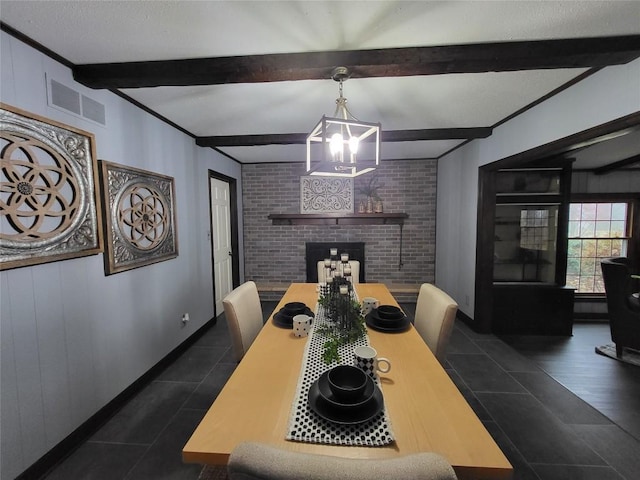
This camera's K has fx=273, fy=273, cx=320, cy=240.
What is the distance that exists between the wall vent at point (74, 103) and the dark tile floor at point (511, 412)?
2.11 m

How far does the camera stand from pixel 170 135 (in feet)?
9.01

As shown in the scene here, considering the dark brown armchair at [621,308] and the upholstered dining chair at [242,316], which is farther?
the dark brown armchair at [621,308]

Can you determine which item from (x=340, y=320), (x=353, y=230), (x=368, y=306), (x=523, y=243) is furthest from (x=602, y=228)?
(x=340, y=320)

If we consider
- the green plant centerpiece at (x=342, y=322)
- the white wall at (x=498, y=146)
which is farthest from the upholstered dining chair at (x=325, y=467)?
the white wall at (x=498, y=146)

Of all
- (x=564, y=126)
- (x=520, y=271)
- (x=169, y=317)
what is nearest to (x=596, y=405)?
(x=520, y=271)

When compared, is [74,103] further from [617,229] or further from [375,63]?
[617,229]

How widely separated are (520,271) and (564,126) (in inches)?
80.1

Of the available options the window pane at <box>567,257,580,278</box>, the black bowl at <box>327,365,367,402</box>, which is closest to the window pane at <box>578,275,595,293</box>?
the window pane at <box>567,257,580,278</box>

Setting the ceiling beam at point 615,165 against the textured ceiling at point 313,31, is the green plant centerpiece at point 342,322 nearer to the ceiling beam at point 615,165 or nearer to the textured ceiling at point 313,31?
the textured ceiling at point 313,31

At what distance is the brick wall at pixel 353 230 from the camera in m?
4.56

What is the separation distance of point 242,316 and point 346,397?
102 cm

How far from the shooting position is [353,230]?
15.2 feet

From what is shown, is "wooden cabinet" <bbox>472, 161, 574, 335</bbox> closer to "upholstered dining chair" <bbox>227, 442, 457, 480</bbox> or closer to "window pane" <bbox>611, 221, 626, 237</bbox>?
"window pane" <bbox>611, 221, 626, 237</bbox>

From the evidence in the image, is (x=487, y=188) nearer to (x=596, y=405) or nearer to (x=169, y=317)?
(x=596, y=405)
